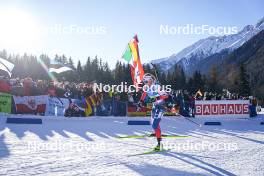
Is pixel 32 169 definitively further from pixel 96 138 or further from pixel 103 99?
pixel 103 99

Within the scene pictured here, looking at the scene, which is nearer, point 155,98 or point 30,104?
point 155,98

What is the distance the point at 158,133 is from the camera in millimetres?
10484

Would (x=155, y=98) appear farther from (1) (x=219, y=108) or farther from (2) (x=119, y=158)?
(1) (x=219, y=108)

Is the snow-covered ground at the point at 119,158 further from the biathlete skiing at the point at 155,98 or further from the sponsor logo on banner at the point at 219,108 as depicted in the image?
the sponsor logo on banner at the point at 219,108

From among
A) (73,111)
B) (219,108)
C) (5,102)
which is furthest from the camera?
(219,108)

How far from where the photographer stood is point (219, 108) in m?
A: 25.3

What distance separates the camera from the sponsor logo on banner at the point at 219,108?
25.1 m

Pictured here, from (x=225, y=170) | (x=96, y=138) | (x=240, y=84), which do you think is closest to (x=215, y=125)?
(x=96, y=138)

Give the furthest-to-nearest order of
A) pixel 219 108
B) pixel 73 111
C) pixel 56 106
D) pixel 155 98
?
pixel 219 108
pixel 73 111
pixel 56 106
pixel 155 98

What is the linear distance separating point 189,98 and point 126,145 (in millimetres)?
14782

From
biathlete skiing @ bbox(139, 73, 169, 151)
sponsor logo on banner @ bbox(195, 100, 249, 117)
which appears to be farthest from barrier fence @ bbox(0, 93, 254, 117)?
biathlete skiing @ bbox(139, 73, 169, 151)

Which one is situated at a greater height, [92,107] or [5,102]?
[5,102]

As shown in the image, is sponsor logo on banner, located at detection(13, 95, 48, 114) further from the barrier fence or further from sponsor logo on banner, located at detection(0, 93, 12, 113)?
sponsor logo on banner, located at detection(0, 93, 12, 113)

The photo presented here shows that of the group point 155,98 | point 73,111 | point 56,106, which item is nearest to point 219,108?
point 73,111
